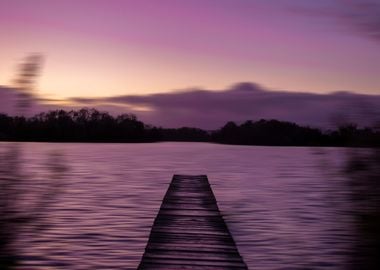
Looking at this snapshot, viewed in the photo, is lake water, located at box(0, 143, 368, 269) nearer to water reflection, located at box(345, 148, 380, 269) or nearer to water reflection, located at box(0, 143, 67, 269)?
water reflection, located at box(0, 143, 67, 269)

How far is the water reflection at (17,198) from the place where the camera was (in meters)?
4.73

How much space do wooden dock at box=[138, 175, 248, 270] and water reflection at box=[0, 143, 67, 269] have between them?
130 inches

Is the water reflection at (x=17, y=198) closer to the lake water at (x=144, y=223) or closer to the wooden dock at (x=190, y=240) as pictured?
the lake water at (x=144, y=223)

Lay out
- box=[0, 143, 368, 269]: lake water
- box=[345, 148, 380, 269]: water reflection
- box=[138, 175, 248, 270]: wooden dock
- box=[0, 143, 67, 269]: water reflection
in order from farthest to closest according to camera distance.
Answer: box=[138, 175, 248, 270]: wooden dock
box=[0, 143, 368, 269]: lake water
box=[345, 148, 380, 269]: water reflection
box=[0, 143, 67, 269]: water reflection

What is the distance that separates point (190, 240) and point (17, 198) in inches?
234

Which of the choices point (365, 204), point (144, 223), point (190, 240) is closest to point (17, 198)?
point (365, 204)

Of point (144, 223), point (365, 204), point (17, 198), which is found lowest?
point (144, 223)

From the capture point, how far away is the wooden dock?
8.70 metres

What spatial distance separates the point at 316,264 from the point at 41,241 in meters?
5.33

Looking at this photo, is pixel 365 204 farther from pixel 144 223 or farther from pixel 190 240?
pixel 144 223

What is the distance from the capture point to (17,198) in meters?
4.96

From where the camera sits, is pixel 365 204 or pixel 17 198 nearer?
pixel 17 198

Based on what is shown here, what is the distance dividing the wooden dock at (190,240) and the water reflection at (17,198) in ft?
10.8

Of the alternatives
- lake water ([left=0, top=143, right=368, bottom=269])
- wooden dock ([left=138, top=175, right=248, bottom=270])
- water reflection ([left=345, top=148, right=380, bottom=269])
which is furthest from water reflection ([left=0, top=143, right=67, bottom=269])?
wooden dock ([left=138, top=175, right=248, bottom=270])
